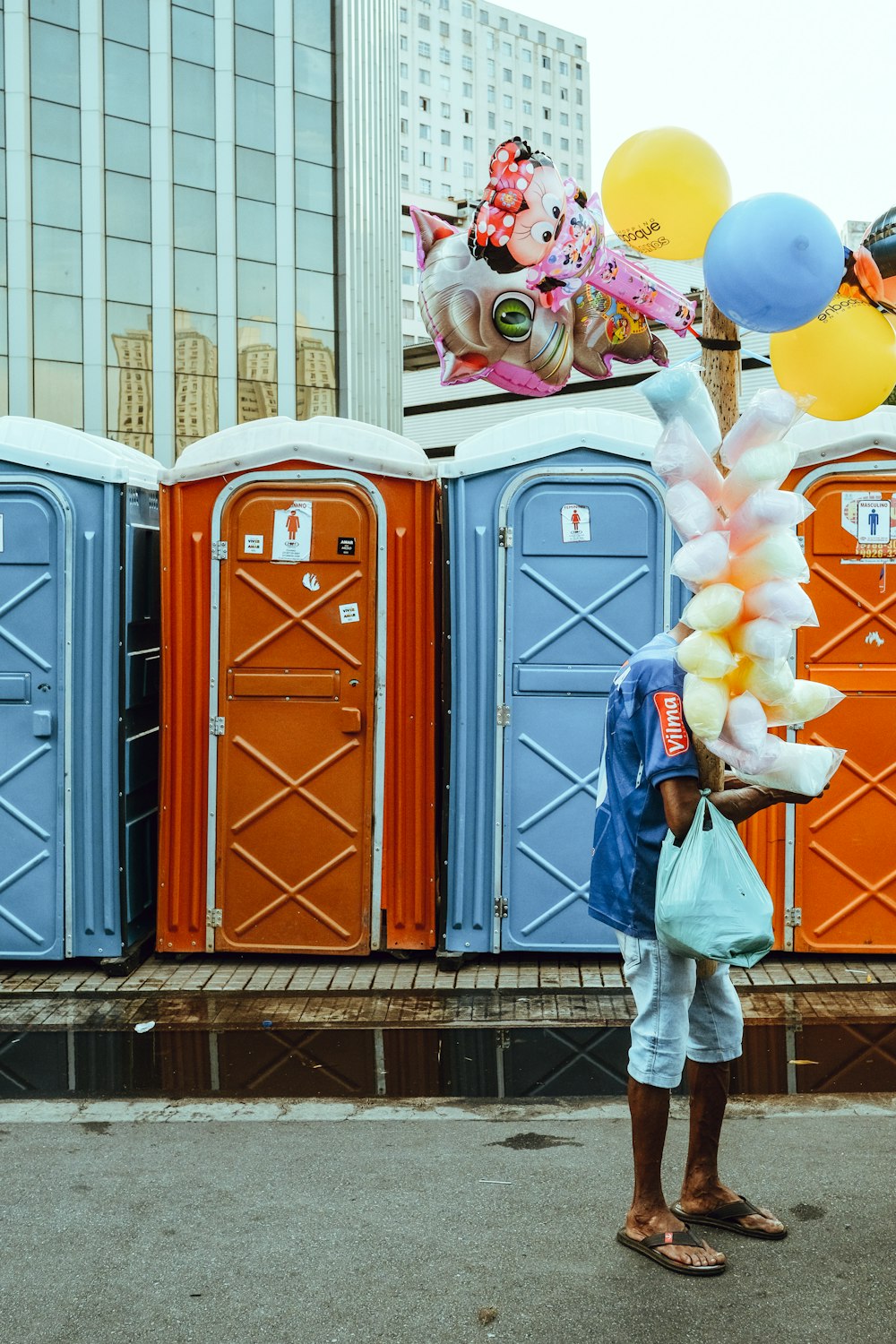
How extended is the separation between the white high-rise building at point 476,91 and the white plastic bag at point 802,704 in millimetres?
90296

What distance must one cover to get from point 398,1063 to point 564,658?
2.05m

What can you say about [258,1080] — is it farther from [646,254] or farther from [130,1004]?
[646,254]

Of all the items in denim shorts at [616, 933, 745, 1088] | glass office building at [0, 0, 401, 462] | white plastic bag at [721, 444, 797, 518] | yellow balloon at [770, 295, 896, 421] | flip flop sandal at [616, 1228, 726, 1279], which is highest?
glass office building at [0, 0, 401, 462]

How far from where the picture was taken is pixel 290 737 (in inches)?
239

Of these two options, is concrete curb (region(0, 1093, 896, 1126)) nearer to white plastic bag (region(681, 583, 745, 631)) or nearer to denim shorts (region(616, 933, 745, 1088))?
denim shorts (region(616, 933, 745, 1088))

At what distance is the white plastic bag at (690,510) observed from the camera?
3240mm

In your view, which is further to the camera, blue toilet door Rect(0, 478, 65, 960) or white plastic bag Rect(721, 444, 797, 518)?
blue toilet door Rect(0, 478, 65, 960)

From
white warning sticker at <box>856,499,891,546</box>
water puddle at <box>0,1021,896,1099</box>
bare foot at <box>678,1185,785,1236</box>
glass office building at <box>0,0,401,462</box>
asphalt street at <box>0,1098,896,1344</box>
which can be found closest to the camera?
Result: asphalt street at <box>0,1098,896,1344</box>

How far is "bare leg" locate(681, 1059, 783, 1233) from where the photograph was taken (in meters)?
3.45

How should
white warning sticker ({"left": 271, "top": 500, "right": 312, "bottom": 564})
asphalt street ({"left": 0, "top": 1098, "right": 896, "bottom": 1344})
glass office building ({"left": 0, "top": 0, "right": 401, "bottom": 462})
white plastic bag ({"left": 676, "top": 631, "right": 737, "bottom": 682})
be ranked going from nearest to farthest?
asphalt street ({"left": 0, "top": 1098, "right": 896, "bottom": 1344})
white plastic bag ({"left": 676, "top": 631, "right": 737, "bottom": 682})
white warning sticker ({"left": 271, "top": 500, "right": 312, "bottom": 564})
glass office building ({"left": 0, "top": 0, "right": 401, "bottom": 462})

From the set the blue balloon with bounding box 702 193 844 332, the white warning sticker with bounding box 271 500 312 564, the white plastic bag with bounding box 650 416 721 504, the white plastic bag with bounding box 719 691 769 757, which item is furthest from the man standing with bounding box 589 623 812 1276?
the white warning sticker with bounding box 271 500 312 564

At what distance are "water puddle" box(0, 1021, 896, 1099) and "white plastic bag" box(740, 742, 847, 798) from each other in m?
1.79

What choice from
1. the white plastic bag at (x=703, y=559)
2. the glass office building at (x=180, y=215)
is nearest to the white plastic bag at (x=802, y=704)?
the white plastic bag at (x=703, y=559)

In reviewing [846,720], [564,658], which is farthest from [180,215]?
[846,720]
